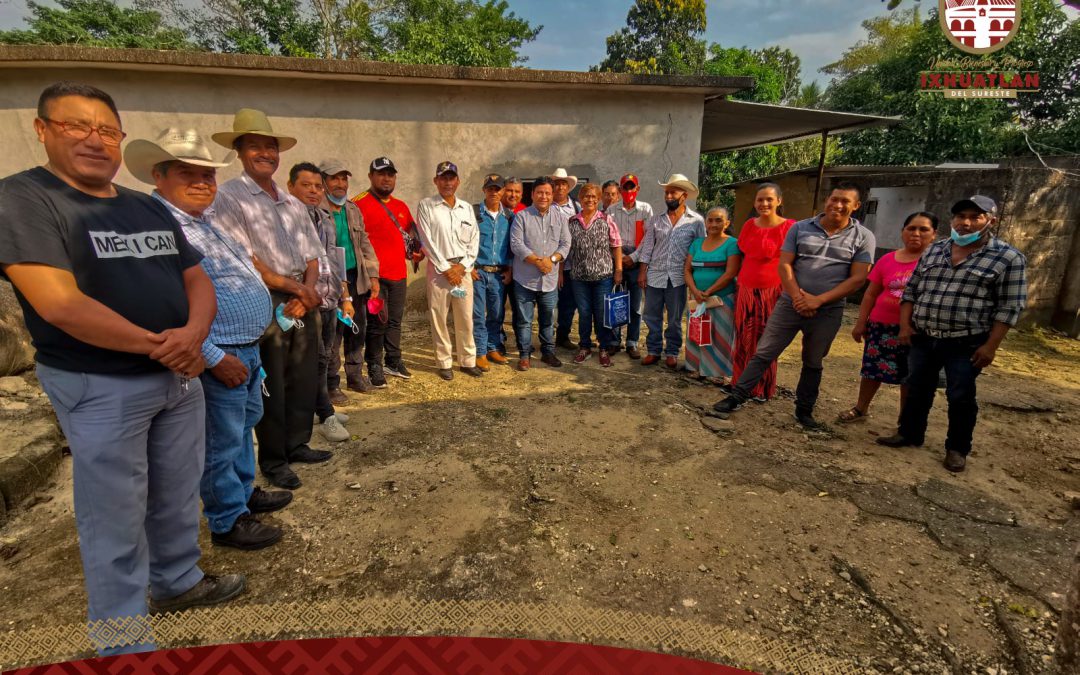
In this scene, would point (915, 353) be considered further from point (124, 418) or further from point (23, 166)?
point (23, 166)

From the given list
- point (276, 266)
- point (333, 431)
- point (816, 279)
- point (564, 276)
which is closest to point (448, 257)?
point (564, 276)

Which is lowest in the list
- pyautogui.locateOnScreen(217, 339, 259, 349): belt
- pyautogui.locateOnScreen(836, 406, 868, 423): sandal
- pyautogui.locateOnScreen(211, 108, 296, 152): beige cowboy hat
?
pyautogui.locateOnScreen(836, 406, 868, 423): sandal

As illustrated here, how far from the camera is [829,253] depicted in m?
3.69

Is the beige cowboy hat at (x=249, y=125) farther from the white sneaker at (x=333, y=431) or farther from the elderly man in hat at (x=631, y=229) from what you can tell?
the elderly man in hat at (x=631, y=229)

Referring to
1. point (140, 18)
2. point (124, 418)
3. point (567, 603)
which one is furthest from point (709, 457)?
point (140, 18)

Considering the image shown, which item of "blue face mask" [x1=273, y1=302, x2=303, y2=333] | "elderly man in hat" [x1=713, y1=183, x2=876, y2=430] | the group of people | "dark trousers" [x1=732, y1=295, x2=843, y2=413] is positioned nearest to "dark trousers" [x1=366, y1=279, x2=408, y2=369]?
the group of people

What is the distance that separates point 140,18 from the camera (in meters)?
19.7

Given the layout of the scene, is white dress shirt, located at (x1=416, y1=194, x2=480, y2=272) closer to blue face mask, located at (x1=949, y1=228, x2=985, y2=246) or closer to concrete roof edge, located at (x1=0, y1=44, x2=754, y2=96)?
concrete roof edge, located at (x1=0, y1=44, x2=754, y2=96)

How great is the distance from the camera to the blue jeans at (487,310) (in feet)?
17.1

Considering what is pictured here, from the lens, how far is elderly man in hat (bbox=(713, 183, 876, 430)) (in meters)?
3.67

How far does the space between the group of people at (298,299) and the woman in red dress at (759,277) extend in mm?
19

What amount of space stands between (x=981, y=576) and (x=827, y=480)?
3.00 feet

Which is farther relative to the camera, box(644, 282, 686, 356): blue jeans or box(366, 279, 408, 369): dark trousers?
box(644, 282, 686, 356): blue jeans

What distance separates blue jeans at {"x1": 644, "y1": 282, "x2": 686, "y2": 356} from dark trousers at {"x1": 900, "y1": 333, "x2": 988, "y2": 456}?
209 centimetres
